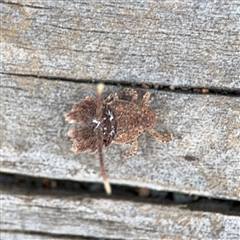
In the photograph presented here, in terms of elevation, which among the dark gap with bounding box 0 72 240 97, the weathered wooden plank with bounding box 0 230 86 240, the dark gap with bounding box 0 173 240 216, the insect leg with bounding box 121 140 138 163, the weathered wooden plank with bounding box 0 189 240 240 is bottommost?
the weathered wooden plank with bounding box 0 230 86 240

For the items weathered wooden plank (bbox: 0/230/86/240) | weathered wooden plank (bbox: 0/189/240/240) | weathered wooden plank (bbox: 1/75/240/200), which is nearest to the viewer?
weathered wooden plank (bbox: 1/75/240/200)

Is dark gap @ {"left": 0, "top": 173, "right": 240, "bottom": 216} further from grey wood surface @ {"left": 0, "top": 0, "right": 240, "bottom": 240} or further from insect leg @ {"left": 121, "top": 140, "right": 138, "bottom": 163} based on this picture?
insect leg @ {"left": 121, "top": 140, "right": 138, "bottom": 163}

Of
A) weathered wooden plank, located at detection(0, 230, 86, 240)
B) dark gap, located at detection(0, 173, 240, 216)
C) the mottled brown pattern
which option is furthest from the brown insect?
weathered wooden plank, located at detection(0, 230, 86, 240)

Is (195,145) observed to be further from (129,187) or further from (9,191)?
(9,191)

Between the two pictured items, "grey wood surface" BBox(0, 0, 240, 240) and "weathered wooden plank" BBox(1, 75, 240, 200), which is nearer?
"grey wood surface" BBox(0, 0, 240, 240)

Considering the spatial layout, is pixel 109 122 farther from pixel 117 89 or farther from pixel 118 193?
pixel 118 193

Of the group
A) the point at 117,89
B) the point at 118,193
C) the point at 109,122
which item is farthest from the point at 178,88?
the point at 118,193

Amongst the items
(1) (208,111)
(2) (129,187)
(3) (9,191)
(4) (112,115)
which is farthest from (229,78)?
(3) (9,191)

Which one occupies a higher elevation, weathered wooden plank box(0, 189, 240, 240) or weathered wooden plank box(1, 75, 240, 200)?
weathered wooden plank box(1, 75, 240, 200)

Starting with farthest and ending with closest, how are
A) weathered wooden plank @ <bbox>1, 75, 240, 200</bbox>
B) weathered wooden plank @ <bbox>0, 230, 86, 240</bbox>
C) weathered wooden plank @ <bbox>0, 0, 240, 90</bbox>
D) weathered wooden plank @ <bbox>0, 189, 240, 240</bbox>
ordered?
1. weathered wooden plank @ <bbox>0, 230, 86, 240</bbox>
2. weathered wooden plank @ <bbox>0, 189, 240, 240</bbox>
3. weathered wooden plank @ <bbox>1, 75, 240, 200</bbox>
4. weathered wooden plank @ <bbox>0, 0, 240, 90</bbox>
